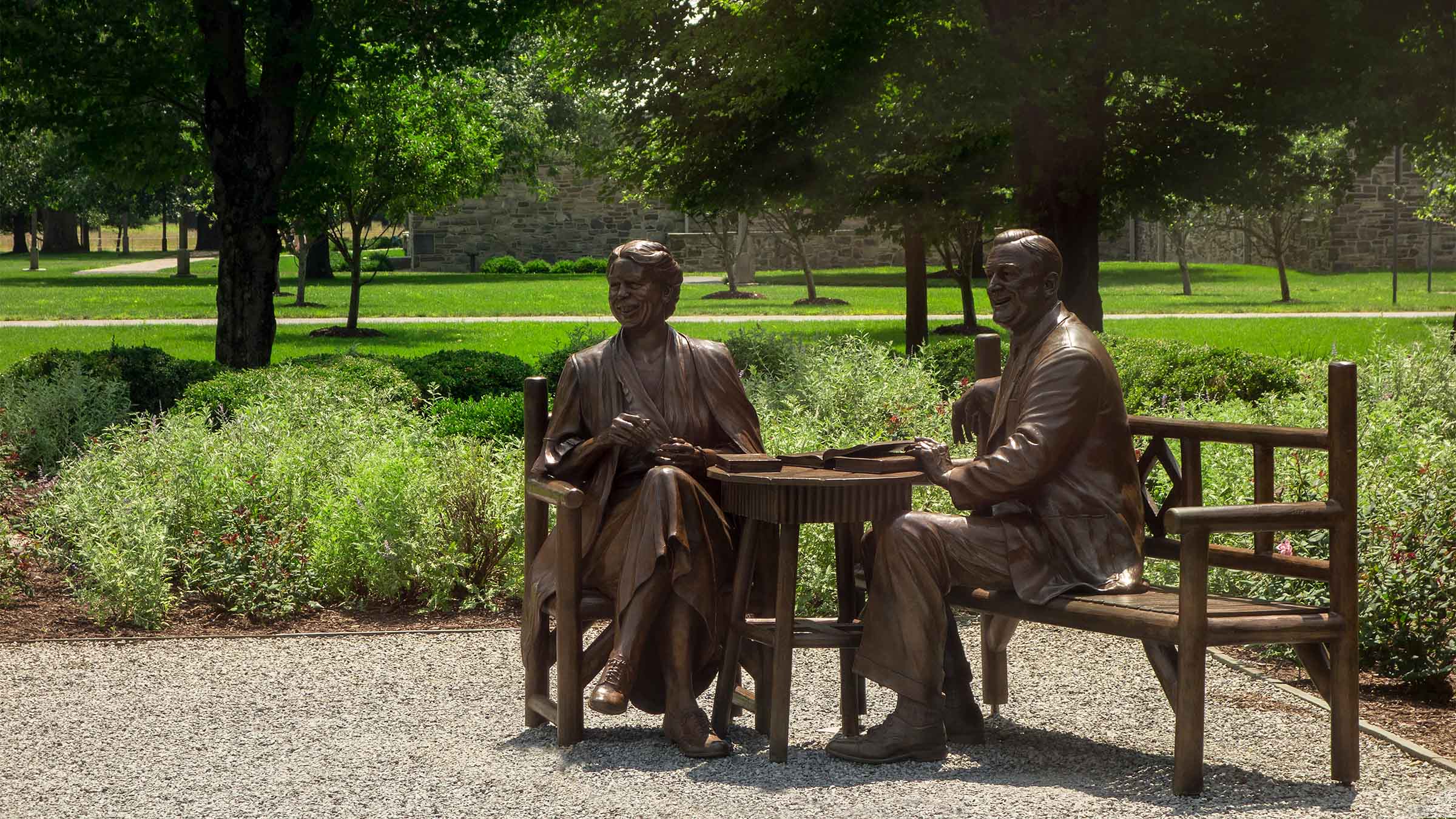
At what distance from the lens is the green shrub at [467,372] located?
11.8 m

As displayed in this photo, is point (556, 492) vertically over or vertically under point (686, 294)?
under

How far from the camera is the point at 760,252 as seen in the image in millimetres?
40156

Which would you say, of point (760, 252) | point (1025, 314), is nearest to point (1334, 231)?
point (760, 252)

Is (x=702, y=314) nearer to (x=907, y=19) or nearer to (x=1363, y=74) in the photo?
(x=907, y=19)

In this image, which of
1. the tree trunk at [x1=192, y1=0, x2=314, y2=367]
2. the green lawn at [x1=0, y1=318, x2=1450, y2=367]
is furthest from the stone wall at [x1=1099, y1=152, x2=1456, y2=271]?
the tree trunk at [x1=192, y1=0, x2=314, y2=367]

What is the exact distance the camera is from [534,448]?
17.1 ft

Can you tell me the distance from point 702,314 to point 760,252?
14.6 m

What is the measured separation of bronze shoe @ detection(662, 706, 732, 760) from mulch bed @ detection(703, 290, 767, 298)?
26.1 metres

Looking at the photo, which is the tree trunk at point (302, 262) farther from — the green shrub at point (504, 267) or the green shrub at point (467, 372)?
the green shrub at point (467, 372)

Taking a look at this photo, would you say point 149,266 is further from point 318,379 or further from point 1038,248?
point 1038,248

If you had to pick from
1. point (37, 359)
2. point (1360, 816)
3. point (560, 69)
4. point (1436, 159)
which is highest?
point (560, 69)

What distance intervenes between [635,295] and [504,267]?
1451 inches

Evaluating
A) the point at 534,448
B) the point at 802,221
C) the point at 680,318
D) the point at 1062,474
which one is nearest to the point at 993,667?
the point at 1062,474

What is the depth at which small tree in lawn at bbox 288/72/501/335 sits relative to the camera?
826 inches
